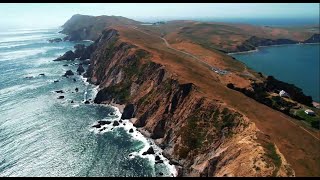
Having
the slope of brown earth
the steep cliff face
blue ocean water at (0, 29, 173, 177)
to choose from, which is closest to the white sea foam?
blue ocean water at (0, 29, 173, 177)

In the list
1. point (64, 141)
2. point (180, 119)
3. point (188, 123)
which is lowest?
point (64, 141)

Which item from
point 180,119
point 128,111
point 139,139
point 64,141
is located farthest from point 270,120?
point 64,141

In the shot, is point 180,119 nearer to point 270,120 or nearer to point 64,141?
point 270,120

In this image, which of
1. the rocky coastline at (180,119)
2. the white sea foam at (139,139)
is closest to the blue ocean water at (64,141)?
the white sea foam at (139,139)

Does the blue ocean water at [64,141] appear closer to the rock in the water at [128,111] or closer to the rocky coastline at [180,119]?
the rock in the water at [128,111]

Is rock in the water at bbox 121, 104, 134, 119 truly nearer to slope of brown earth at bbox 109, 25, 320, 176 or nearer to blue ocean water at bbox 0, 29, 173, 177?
blue ocean water at bbox 0, 29, 173, 177

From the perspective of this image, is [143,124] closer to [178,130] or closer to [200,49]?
[178,130]

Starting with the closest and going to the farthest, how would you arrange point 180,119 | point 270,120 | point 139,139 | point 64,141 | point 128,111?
point 270,120
point 64,141
point 180,119
point 139,139
point 128,111

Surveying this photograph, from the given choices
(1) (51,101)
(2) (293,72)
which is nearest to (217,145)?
(1) (51,101)
